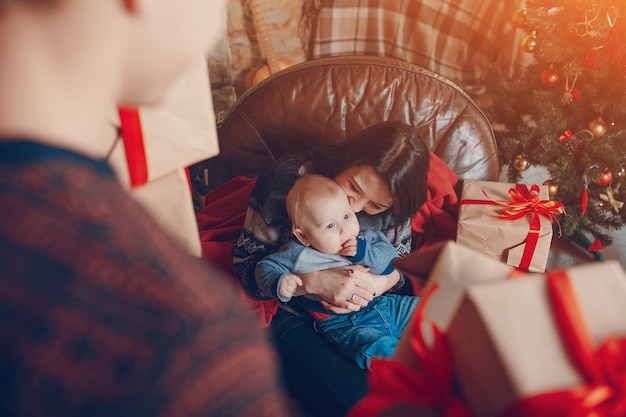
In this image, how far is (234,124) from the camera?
64.1 inches

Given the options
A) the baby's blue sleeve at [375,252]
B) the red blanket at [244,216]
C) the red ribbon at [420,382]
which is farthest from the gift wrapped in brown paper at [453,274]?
the red blanket at [244,216]

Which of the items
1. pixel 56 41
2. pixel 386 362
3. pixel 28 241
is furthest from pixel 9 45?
pixel 386 362

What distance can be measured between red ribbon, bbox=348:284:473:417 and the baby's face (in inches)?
28.4

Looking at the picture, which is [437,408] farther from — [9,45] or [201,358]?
[9,45]

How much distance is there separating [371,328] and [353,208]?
318 millimetres

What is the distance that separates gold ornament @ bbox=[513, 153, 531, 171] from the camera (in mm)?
1906

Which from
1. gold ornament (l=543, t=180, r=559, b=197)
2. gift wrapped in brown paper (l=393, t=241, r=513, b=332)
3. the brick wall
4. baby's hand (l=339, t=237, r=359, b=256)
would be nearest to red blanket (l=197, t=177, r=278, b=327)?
baby's hand (l=339, t=237, r=359, b=256)

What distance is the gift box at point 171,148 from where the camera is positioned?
0.82 metres

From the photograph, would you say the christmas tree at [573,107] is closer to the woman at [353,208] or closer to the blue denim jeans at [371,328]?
the woman at [353,208]

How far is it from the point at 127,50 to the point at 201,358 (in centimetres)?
23

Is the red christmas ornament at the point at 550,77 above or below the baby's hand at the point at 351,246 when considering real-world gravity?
above

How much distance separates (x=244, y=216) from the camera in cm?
161

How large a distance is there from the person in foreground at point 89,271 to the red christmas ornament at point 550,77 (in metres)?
1.69

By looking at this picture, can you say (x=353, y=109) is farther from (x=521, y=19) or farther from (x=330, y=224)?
(x=521, y=19)
